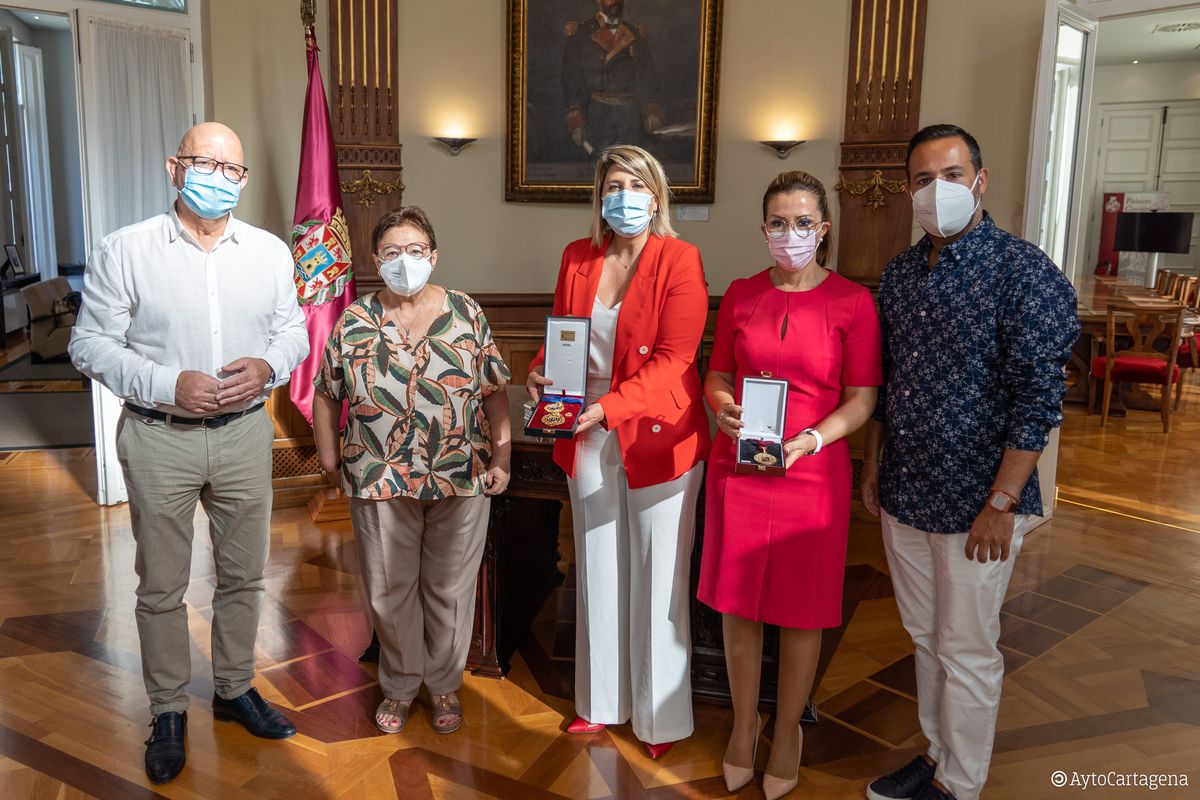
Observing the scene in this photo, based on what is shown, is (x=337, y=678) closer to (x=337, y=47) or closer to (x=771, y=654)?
(x=771, y=654)

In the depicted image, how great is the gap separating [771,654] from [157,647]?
1.85 m

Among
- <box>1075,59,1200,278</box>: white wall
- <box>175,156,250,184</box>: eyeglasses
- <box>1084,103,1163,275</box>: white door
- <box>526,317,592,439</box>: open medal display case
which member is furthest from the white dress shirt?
<box>1084,103,1163,275</box>: white door

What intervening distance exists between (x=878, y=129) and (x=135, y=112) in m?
3.93

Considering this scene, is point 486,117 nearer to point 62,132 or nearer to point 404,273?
point 404,273

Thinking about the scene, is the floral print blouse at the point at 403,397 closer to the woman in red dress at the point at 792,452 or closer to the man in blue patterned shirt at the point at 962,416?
the woman in red dress at the point at 792,452

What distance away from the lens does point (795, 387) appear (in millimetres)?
2291

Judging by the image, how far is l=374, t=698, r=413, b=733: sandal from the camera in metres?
2.77

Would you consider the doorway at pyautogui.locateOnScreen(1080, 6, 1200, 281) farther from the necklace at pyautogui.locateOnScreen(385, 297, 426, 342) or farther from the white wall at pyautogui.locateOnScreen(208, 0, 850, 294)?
the necklace at pyautogui.locateOnScreen(385, 297, 426, 342)

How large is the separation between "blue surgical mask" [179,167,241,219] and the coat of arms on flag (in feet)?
7.12

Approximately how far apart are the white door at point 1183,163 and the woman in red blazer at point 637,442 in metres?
12.1

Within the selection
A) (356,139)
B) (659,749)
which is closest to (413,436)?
(659,749)

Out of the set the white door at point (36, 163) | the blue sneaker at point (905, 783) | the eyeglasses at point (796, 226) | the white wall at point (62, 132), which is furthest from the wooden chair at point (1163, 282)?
the white door at point (36, 163)

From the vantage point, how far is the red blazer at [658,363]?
2.41 meters

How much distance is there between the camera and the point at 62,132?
12.6m
